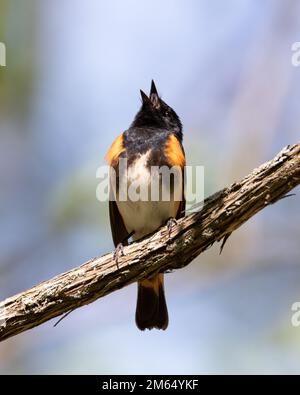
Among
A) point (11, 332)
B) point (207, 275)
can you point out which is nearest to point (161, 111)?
point (207, 275)

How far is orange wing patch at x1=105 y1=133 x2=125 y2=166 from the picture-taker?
466 cm

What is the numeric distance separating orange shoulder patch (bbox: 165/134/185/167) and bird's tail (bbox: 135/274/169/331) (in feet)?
3.11

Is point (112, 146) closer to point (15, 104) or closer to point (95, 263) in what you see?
point (15, 104)

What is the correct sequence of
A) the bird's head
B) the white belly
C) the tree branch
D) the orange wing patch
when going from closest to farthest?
the tree branch → the white belly → the orange wing patch → the bird's head

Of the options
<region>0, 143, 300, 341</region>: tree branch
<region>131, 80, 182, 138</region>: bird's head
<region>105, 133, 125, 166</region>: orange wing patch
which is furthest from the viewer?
<region>131, 80, 182, 138</region>: bird's head

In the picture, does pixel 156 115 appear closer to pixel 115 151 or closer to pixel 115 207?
pixel 115 151

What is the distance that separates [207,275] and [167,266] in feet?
5.84

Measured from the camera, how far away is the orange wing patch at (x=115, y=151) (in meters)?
4.66

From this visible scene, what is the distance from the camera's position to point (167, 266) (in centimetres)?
341

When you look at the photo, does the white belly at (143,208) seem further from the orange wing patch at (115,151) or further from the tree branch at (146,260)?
the tree branch at (146,260)

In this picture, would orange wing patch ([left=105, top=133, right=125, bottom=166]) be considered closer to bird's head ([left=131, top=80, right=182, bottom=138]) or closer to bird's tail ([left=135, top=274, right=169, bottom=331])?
bird's head ([left=131, top=80, right=182, bottom=138])

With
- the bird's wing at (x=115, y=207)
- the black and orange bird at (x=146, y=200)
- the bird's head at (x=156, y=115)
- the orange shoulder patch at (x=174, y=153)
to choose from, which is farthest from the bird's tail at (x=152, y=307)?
the bird's head at (x=156, y=115)

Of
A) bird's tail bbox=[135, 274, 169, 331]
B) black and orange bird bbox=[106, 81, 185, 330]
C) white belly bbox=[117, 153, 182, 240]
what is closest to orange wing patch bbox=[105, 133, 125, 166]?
black and orange bird bbox=[106, 81, 185, 330]

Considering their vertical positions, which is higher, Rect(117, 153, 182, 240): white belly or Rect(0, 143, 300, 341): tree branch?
Rect(117, 153, 182, 240): white belly
